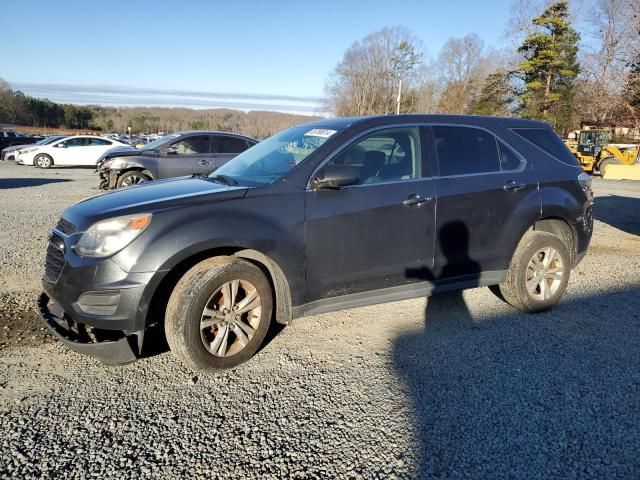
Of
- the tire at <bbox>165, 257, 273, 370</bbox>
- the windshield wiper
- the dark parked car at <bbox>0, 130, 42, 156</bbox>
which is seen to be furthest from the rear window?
the dark parked car at <bbox>0, 130, 42, 156</bbox>

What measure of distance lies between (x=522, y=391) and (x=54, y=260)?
343 centimetres

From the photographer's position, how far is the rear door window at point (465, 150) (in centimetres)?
394

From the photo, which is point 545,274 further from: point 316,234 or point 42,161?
point 42,161

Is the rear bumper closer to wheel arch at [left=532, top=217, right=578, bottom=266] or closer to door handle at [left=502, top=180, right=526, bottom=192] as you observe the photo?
door handle at [left=502, top=180, right=526, bottom=192]

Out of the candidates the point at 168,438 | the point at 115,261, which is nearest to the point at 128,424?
the point at 168,438

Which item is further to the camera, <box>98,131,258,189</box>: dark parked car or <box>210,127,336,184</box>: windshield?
<box>98,131,258,189</box>: dark parked car

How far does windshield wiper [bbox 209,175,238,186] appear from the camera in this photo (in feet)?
11.8

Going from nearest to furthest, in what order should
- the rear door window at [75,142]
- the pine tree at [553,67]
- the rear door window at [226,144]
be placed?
the rear door window at [226,144] < the rear door window at [75,142] < the pine tree at [553,67]

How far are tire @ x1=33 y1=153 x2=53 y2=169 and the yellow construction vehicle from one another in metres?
25.2

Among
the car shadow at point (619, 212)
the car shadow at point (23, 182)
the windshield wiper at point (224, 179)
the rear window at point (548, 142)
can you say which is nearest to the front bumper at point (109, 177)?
the car shadow at point (23, 182)

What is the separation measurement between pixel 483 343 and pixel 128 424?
2783 mm

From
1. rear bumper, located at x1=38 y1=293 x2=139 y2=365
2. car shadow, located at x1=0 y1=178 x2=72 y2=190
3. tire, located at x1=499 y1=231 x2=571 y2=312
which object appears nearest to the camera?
rear bumper, located at x1=38 y1=293 x2=139 y2=365

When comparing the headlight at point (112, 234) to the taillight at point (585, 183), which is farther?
the taillight at point (585, 183)

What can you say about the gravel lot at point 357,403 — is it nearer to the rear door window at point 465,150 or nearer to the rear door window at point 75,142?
the rear door window at point 465,150
